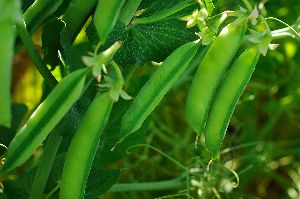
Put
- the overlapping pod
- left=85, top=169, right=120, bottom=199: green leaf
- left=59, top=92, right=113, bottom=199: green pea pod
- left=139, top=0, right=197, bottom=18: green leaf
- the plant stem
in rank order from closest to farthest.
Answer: the overlapping pod, left=59, top=92, right=113, bottom=199: green pea pod, left=139, top=0, right=197, bottom=18: green leaf, left=85, top=169, right=120, bottom=199: green leaf, the plant stem

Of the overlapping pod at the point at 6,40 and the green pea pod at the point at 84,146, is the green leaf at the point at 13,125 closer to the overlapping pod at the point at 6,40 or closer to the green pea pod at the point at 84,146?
the green pea pod at the point at 84,146

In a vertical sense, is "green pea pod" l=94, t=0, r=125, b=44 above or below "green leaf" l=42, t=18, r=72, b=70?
below

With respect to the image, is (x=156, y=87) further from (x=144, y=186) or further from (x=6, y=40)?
(x=144, y=186)

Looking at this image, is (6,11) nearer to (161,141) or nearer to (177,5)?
(177,5)

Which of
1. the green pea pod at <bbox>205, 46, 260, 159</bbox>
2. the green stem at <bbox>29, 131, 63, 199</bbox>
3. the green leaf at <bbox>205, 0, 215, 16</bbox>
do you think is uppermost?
the green leaf at <bbox>205, 0, 215, 16</bbox>

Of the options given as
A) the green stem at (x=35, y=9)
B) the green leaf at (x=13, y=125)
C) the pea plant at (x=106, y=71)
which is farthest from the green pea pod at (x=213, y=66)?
the green leaf at (x=13, y=125)

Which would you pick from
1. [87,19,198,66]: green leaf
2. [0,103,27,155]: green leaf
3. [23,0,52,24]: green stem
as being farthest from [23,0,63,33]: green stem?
A: [0,103,27,155]: green leaf

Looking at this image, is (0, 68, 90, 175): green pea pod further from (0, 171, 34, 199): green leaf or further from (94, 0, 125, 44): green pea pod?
(0, 171, 34, 199): green leaf
